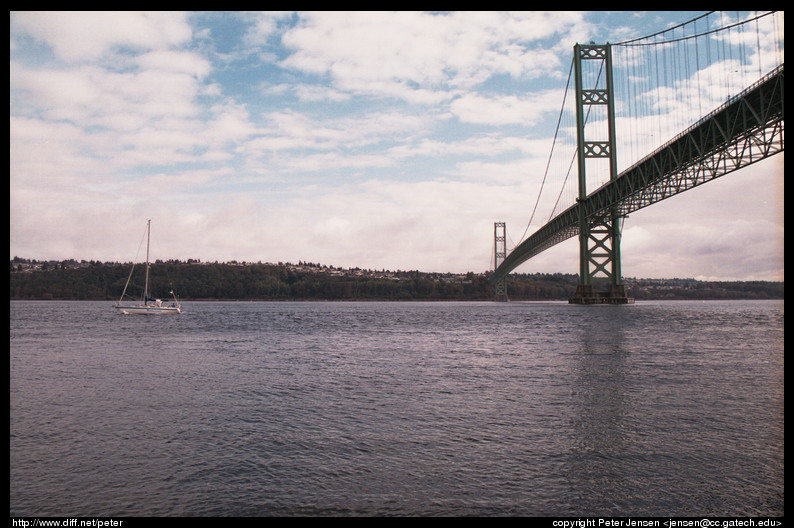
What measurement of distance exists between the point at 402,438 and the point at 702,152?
36145 mm

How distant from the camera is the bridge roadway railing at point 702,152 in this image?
95.2ft

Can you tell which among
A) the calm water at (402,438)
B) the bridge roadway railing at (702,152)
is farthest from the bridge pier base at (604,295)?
the calm water at (402,438)

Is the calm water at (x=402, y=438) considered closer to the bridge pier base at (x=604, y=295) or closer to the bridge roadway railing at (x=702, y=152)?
the bridge roadway railing at (x=702, y=152)

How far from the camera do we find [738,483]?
583 centimetres

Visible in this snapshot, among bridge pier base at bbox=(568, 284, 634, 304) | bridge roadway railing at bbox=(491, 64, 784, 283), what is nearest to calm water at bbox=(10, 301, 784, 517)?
bridge roadway railing at bbox=(491, 64, 784, 283)

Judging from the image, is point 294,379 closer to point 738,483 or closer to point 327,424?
point 327,424

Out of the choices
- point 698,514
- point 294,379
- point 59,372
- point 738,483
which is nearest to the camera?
point 698,514

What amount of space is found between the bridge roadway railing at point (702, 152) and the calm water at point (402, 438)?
13.0 meters

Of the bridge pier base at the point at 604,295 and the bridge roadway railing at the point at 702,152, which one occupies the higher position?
the bridge roadway railing at the point at 702,152

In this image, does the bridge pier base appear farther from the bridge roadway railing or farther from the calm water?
the calm water

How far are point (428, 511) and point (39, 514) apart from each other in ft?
12.5

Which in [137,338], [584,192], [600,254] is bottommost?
[137,338]

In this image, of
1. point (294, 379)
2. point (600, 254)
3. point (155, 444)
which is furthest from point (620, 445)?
point (600, 254)

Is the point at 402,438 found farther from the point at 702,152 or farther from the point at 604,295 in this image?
the point at 604,295
